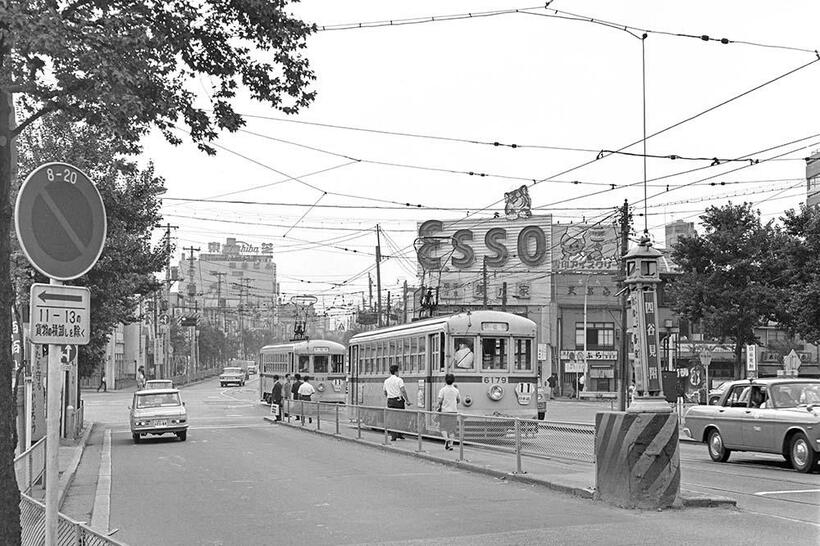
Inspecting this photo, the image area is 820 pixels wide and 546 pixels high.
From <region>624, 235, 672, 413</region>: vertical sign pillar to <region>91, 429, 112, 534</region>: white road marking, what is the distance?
686cm

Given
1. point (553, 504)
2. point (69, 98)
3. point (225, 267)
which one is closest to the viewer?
point (69, 98)

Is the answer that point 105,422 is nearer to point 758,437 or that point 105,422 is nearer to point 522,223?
point 758,437

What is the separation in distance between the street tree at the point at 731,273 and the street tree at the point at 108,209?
713 inches

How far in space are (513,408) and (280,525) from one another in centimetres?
1300

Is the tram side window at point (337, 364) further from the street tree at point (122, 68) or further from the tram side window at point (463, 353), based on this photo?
the street tree at point (122, 68)

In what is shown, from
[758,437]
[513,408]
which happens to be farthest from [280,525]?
[513,408]

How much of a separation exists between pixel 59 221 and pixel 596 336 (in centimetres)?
7014

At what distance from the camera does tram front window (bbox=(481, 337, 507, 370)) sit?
23.8 m

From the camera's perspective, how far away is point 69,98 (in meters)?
8.67

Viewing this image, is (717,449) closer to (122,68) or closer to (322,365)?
(122,68)

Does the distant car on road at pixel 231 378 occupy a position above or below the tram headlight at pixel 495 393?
below

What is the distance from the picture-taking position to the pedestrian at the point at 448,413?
18.8m

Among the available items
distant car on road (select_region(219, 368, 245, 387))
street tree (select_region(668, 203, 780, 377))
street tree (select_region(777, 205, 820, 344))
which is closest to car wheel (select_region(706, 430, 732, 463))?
street tree (select_region(777, 205, 820, 344))

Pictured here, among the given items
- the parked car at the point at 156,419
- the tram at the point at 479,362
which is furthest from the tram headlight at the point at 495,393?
the parked car at the point at 156,419
